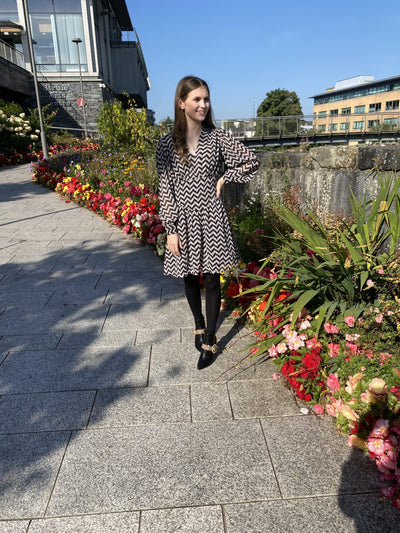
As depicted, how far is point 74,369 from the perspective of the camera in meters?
2.92

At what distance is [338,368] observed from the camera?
2.43 meters

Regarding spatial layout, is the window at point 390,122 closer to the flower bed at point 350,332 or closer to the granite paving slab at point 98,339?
the flower bed at point 350,332

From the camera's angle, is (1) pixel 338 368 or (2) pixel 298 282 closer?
(1) pixel 338 368

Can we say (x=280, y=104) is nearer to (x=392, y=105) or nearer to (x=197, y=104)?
(x=392, y=105)

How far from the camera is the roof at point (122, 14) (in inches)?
1313

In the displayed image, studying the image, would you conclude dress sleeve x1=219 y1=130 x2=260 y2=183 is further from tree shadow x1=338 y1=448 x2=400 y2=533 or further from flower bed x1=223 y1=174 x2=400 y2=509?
tree shadow x1=338 y1=448 x2=400 y2=533

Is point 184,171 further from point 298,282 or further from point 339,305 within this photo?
point 339,305

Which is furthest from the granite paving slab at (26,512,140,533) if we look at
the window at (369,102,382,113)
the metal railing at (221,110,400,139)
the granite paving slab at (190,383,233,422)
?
the window at (369,102,382,113)

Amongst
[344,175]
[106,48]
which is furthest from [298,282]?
[106,48]

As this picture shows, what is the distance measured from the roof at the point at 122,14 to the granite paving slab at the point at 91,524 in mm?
38523

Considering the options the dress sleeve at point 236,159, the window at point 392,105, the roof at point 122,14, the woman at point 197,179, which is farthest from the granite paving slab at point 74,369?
the window at point 392,105

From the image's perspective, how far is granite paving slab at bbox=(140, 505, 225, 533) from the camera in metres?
1.68

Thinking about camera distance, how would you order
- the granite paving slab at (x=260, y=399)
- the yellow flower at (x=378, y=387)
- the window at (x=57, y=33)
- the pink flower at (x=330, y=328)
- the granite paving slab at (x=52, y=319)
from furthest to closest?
the window at (x=57, y=33) < the granite paving slab at (x=52, y=319) < the pink flower at (x=330, y=328) < the granite paving slab at (x=260, y=399) < the yellow flower at (x=378, y=387)

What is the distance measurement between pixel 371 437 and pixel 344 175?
233cm
